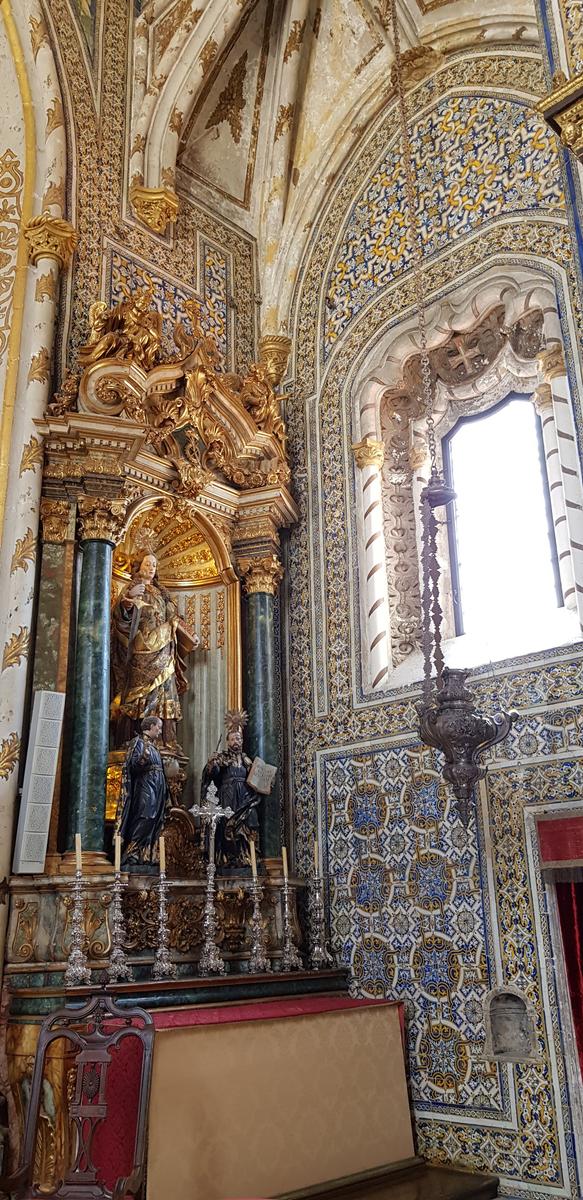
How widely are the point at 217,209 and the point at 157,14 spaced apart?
6.16 ft

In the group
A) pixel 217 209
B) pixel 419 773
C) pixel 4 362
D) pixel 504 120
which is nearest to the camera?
pixel 419 773

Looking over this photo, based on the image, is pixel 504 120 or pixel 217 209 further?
pixel 217 209

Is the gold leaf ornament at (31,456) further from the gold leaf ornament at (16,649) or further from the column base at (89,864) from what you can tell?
the column base at (89,864)

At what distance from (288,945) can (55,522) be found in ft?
11.7

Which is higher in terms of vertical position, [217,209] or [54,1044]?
[217,209]

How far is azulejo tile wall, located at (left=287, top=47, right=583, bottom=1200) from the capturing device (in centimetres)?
620

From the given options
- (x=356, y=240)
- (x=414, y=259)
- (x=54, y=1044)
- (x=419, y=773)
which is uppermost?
(x=356, y=240)

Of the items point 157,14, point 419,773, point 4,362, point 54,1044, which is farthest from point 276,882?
point 157,14

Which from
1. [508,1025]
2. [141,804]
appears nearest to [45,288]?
[141,804]

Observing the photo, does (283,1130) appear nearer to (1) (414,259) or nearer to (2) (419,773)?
(2) (419,773)

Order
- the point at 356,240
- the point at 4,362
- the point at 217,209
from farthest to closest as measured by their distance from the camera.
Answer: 1. the point at 217,209
2. the point at 356,240
3. the point at 4,362

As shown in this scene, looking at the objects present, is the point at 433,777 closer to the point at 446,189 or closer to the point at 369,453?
the point at 369,453

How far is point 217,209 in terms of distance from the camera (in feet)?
33.2

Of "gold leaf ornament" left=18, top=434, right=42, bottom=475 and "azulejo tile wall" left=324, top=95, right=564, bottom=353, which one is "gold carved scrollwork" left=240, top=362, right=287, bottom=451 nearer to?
"azulejo tile wall" left=324, top=95, right=564, bottom=353
